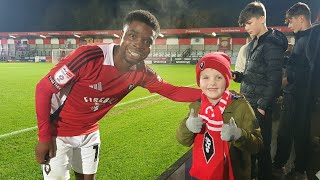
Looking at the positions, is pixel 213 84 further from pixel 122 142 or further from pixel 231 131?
pixel 122 142

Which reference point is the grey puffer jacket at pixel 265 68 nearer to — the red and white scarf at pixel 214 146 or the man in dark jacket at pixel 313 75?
the man in dark jacket at pixel 313 75

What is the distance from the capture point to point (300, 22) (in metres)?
3.53

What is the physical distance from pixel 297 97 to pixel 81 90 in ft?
8.30

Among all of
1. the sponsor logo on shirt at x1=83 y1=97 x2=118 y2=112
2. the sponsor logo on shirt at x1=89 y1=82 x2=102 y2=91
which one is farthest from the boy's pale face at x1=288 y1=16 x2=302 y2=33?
the sponsor logo on shirt at x1=89 y1=82 x2=102 y2=91

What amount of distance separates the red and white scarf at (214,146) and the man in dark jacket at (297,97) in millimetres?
1892

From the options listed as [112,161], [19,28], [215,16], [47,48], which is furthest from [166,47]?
[112,161]

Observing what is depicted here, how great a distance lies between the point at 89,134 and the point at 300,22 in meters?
2.63

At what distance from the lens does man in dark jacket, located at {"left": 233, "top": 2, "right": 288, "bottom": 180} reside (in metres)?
2.97

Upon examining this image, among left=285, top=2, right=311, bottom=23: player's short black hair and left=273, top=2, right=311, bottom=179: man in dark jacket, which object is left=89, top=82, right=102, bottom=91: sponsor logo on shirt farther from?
left=285, top=2, right=311, bottom=23: player's short black hair

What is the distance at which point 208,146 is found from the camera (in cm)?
205

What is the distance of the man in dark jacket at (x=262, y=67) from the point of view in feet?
9.75

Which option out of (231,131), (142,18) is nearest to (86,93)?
(142,18)

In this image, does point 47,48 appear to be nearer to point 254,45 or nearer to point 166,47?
point 166,47

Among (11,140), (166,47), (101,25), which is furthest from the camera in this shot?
(101,25)
